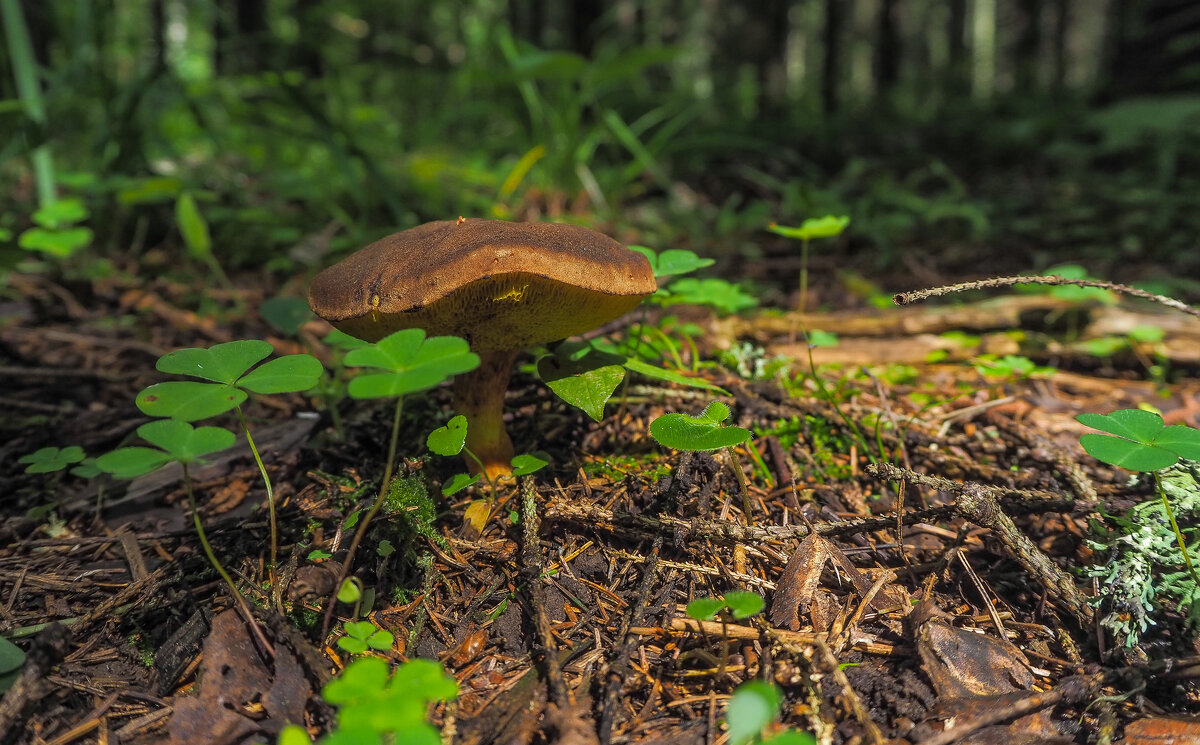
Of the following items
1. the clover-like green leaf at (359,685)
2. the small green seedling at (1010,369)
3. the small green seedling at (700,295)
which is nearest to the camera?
the clover-like green leaf at (359,685)

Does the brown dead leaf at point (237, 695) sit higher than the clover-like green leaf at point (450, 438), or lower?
lower

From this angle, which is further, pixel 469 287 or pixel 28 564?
pixel 28 564

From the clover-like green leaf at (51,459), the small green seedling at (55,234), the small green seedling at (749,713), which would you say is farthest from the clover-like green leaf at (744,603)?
the small green seedling at (55,234)

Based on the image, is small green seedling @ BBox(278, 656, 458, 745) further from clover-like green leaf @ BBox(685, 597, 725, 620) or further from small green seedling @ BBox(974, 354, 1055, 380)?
small green seedling @ BBox(974, 354, 1055, 380)

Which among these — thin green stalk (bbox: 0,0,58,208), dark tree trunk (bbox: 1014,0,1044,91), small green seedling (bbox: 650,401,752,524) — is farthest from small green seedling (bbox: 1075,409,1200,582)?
dark tree trunk (bbox: 1014,0,1044,91)

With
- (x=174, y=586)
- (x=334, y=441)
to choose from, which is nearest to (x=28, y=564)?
(x=174, y=586)

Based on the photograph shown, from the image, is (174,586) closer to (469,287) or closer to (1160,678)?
(469,287)

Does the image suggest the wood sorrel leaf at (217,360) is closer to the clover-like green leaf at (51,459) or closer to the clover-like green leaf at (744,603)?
the clover-like green leaf at (51,459)
